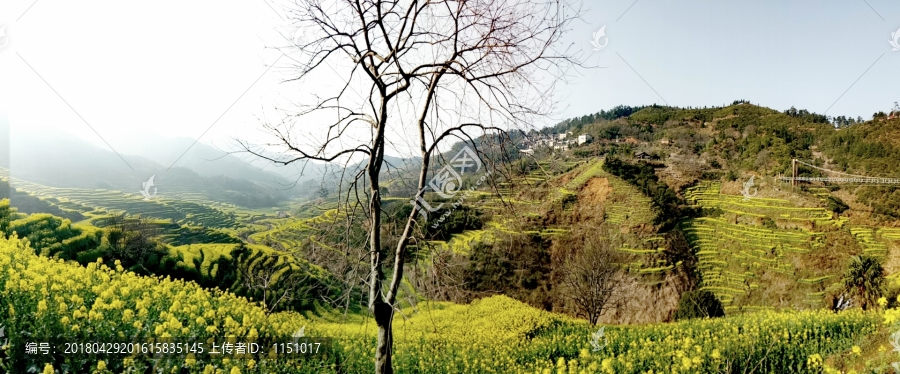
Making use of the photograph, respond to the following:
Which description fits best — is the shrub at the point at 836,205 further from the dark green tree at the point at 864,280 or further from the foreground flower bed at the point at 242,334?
the foreground flower bed at the point at 242,334

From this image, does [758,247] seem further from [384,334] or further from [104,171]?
[104,171]

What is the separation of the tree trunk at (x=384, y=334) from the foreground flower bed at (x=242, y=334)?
0.52ft

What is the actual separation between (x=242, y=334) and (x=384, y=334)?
1668 mm

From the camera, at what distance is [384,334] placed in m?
2.98

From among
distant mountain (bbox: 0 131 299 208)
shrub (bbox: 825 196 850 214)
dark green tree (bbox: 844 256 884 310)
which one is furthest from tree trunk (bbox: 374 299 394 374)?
shrub (bbox: 825 196 850 214)

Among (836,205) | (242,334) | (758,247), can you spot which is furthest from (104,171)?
(836,205)

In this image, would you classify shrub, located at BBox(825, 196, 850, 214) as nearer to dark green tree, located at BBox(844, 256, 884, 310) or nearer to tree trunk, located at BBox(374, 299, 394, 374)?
dark green tree, located at BBox(844, 256, 884, 310)

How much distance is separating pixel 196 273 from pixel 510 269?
1911 cm

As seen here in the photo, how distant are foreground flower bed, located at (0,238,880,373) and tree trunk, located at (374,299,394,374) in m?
0.16

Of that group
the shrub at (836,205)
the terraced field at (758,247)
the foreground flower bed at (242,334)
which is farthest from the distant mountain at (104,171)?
the shrub at (836,205)

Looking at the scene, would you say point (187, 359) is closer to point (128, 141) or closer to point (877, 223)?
point (877, 223)

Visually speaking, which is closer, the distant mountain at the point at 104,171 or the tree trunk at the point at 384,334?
the tree trunk at the point at 384,334

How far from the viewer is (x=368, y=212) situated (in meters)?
3.12

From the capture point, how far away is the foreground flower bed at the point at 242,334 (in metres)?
2.89
